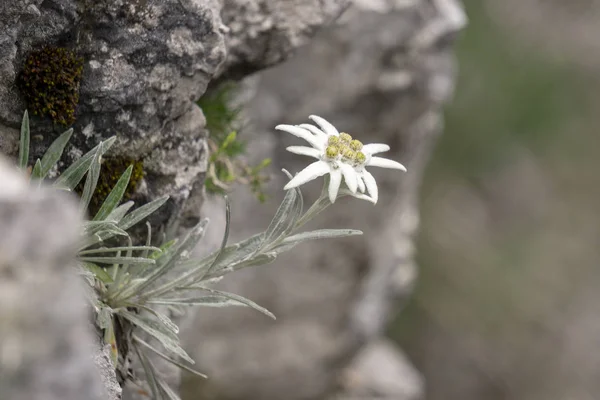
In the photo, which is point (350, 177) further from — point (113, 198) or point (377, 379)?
point (377, 379)

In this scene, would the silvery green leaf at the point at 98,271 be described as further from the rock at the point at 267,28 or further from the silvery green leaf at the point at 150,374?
the rock at the point at 267,28

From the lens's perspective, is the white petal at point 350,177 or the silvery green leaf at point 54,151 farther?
the silvery green leaf at point 54,151

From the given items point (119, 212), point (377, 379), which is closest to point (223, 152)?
point (119, 212)

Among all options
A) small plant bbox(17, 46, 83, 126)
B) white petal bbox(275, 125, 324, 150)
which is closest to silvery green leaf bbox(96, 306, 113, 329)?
small plant bbox(17, 46, 83, 126)

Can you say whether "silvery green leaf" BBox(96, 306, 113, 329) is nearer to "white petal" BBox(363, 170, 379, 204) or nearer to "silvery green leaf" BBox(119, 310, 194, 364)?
"silvery green leaf" BBox(119, 310, 194, 364)

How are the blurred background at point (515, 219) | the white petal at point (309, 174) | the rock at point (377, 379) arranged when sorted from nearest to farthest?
the white petal at point (309, 174)
the rock at point (377, 379)
the blurred background at point (515, 219)

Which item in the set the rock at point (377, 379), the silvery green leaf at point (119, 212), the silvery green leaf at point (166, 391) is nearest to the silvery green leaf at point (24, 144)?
the silvery green leaf at point (119, 212)

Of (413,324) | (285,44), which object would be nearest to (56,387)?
(285,44)
